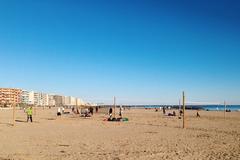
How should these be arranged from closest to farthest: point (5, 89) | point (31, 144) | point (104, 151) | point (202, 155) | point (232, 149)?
point (202, 155) → point (104, 151) → point (232, 149) → point (31, 144) → point (5, 89)

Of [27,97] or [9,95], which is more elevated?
[9,95]

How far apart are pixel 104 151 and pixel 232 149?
14.4 feet

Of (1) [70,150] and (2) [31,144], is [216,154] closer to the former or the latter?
(1) [70,150]

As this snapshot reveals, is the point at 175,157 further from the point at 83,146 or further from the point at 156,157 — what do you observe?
the point at 83,146

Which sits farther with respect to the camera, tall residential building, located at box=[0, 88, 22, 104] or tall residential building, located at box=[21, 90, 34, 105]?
tall residential building, located at box=[21, 90, 34, 105]

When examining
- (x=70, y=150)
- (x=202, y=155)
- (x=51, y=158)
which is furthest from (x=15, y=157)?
(x=202, y=155)

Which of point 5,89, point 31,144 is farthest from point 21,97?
point 31,144

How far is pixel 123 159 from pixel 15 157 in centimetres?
→ 300

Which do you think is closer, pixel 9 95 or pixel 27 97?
pixel 9 95

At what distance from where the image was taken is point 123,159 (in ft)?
27.8

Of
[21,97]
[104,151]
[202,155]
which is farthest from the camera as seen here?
[21,97]

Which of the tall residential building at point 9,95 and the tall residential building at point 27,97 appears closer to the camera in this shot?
the tall residential building at point 9,95

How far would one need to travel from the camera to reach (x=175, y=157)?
29.2ft

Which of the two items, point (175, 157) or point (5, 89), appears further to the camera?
point (5, 89)
